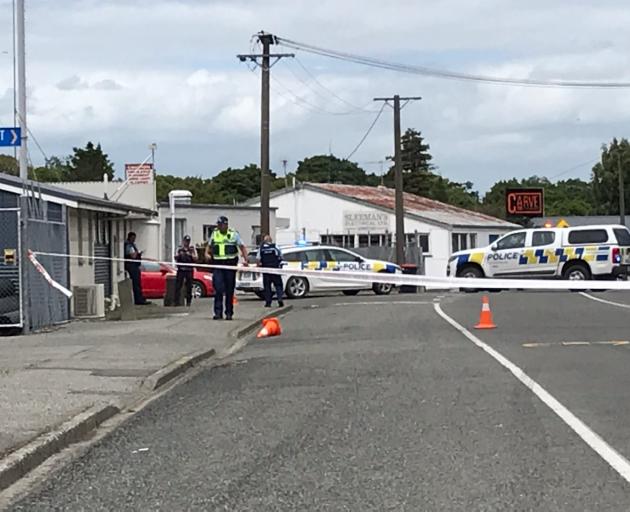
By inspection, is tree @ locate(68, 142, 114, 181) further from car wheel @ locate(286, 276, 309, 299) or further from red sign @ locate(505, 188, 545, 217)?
car wheel @ locate(286, 276, 309, 299)

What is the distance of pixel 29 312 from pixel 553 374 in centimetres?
934

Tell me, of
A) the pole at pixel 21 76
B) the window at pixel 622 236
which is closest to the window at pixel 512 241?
the window at pixel 622 236

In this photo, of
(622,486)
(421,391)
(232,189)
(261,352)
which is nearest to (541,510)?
(622,486)

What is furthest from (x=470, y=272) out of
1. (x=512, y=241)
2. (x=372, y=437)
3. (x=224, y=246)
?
(x=372, y=437)

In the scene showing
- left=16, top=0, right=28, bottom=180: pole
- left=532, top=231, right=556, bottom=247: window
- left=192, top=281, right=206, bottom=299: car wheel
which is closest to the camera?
left=16, top=0, right=28, bottom=180: pole

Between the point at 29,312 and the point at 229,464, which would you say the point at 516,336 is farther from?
the point at 229,464

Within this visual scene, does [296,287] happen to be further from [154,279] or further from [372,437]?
[372,437]

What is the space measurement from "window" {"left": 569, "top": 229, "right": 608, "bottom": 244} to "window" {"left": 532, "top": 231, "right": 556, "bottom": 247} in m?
0.56

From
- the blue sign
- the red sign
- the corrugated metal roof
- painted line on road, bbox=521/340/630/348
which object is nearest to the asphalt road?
painted line on road, bbox=521/340/630/348

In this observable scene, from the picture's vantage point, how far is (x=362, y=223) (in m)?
58.5

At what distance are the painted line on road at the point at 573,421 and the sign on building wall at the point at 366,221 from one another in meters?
43.5

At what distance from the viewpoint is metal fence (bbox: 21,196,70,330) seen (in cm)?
1788

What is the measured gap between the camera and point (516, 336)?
53.9 feet

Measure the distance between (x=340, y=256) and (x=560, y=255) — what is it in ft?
21.2
